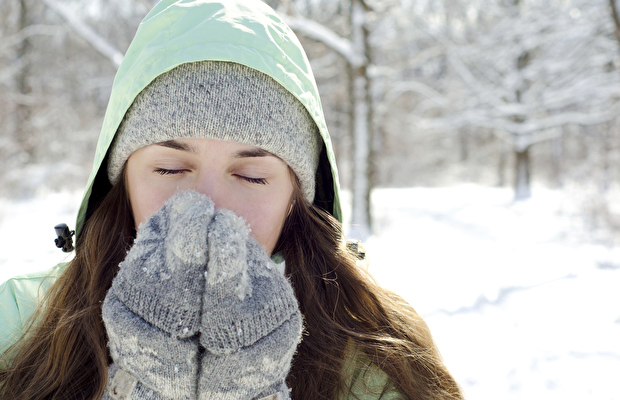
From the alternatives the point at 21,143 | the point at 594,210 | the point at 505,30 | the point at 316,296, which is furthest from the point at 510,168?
the point at 316,296

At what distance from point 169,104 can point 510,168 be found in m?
29.1

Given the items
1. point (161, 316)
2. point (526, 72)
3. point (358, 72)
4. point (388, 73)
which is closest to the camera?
point (161, 316)

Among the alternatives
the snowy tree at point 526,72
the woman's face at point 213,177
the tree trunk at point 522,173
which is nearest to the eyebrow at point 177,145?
the woman's face at point 213,177

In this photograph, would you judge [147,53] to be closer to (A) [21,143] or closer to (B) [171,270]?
(B) [171,270]

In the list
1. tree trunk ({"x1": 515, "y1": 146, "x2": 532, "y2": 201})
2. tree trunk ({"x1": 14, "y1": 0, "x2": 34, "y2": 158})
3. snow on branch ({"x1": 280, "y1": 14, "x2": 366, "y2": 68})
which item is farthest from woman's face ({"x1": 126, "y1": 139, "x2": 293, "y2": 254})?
tree trunk ({"x1": 14, "y1": 0, "x2": 34, "y2": 158})

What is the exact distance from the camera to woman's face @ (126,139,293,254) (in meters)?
1.24

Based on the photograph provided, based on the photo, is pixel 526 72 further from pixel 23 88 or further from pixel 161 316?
pixel 23 88

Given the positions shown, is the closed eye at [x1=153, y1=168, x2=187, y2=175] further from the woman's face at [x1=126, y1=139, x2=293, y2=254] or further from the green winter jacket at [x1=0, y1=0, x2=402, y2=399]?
the green winter jacket at [x1=0, y1=0, x2=402, y2=399]

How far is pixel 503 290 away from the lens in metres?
4.48

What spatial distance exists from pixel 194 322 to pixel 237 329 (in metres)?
0.11

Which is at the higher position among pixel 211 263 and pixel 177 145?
pixel 177 145

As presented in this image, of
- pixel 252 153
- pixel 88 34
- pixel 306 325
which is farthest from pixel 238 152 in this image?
pixel 88 34

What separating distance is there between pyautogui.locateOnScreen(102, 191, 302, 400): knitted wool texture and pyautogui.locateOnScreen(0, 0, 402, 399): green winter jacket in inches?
19.9

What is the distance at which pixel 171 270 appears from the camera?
3.28 feet
